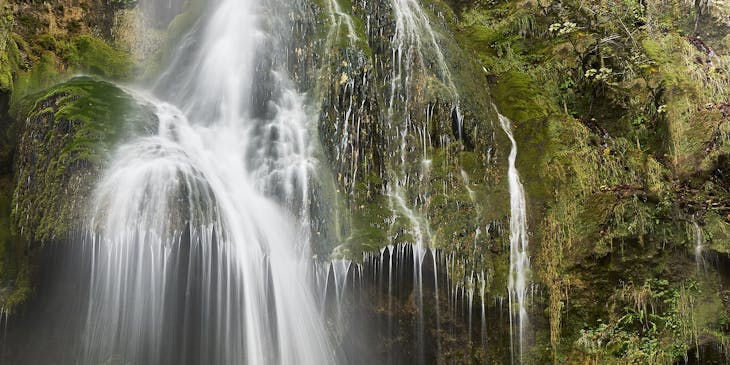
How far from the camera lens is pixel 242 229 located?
695 cm

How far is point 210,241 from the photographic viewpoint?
6652 mm

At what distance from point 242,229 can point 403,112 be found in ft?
11.0

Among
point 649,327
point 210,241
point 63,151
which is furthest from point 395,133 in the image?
point 63,151

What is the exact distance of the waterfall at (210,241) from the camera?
250 inches

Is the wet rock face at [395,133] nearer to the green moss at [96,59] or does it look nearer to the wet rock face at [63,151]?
the wet rock face at [63,151]

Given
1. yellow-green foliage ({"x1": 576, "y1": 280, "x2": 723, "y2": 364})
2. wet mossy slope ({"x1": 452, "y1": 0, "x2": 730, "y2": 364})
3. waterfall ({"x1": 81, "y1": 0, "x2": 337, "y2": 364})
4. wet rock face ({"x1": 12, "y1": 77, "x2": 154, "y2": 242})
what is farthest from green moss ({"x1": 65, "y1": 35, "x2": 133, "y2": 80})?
yellow-green foliage ({"x1": 576, "y1": 280, "x2": 723, "y2": 364})

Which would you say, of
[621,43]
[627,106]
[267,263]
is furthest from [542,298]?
[621,43]

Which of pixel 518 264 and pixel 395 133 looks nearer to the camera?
pixel 518 264

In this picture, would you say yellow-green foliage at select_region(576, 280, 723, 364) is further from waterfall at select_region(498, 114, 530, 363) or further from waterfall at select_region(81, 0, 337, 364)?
waterfall at select_region(81, 0, 337, 364)

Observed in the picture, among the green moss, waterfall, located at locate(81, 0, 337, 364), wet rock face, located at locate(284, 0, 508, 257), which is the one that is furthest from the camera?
the green moss

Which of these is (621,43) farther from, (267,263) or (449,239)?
(267,263)

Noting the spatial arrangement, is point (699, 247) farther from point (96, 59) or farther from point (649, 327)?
point (96, 59)

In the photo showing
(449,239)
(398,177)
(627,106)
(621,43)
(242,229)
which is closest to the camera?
(242,229)

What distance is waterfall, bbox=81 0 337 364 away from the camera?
6.36 meters
